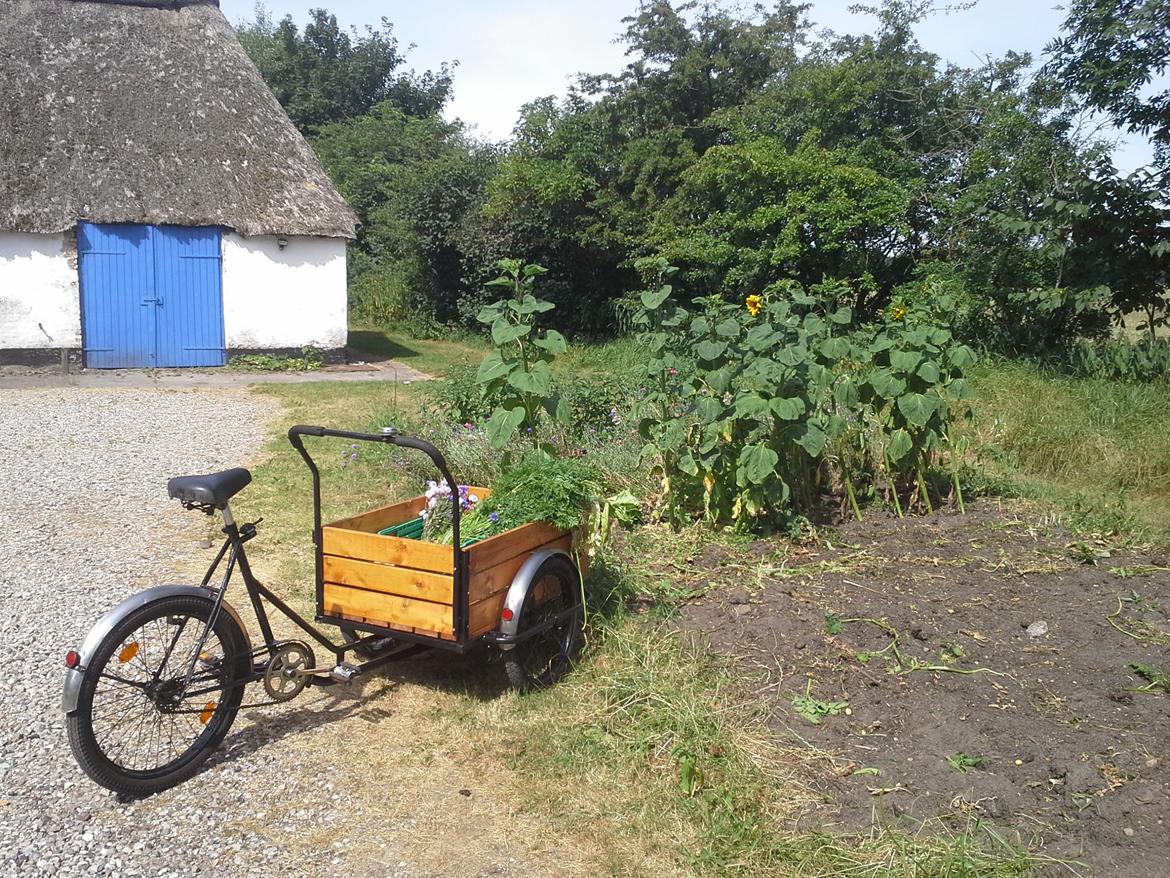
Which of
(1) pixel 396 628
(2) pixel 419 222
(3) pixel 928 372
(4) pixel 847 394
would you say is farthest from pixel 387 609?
(2) pixel 419 222

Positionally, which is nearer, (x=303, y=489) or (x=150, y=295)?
(x=303, y=489)

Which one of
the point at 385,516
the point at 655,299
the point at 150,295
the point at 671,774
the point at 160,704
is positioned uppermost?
the point at 655,299

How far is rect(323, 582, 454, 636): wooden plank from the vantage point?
4098 millimetres

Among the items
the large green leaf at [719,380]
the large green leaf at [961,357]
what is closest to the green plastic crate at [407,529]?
the large green leaf at [719,380]

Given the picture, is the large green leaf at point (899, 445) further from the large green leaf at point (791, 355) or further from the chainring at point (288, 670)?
the chainring at point (288, 670)

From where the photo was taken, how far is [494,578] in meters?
4.22

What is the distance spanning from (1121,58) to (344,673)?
33.5ft

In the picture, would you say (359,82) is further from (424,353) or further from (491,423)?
(491,423)

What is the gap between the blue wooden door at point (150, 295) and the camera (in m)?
14.9

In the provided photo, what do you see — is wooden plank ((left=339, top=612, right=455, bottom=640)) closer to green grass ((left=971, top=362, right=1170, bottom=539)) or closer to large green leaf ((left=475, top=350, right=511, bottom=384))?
large green leaf ((left=475, top=350, right=511, bottom=384))

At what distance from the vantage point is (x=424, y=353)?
740 inches

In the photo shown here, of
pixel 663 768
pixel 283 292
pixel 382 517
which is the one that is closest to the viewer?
pixel 663 768

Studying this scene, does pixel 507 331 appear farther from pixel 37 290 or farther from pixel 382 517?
pixel 37 290

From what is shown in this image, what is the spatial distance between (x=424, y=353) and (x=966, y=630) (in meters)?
15.2
